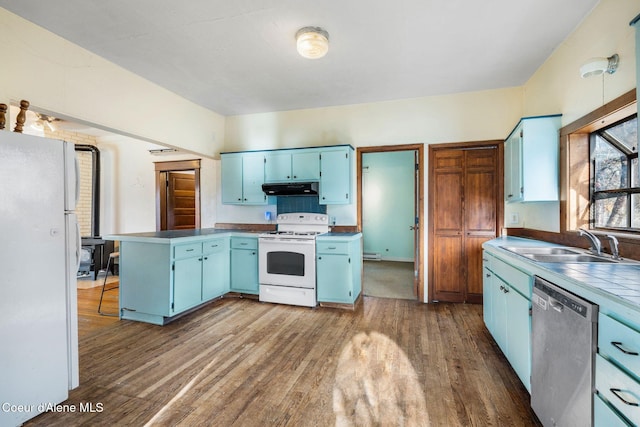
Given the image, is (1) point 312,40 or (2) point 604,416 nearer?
(2) point 604,416

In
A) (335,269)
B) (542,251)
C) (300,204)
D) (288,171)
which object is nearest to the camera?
(542,251)

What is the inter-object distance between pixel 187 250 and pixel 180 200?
2595mm

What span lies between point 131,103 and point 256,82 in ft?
4.49

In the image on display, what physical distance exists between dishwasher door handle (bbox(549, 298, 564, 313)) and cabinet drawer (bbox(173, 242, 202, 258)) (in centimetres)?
313

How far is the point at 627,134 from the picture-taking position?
2.01 meters

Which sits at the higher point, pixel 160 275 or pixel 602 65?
pixel 602 65

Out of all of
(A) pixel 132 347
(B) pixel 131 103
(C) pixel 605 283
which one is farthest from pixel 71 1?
(C) pixel 605 283

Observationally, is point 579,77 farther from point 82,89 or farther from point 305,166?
point 82,89

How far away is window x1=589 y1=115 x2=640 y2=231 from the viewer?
1938mm

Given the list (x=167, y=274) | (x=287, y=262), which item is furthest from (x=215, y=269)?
(x=287, y=262)

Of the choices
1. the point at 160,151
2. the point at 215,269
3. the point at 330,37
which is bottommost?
the point at 215,269

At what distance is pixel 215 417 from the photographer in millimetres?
1676

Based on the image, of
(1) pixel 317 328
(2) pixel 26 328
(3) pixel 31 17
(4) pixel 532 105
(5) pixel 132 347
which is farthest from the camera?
(4) pixel 532 105

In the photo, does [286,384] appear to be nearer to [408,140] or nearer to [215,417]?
[215,417]
